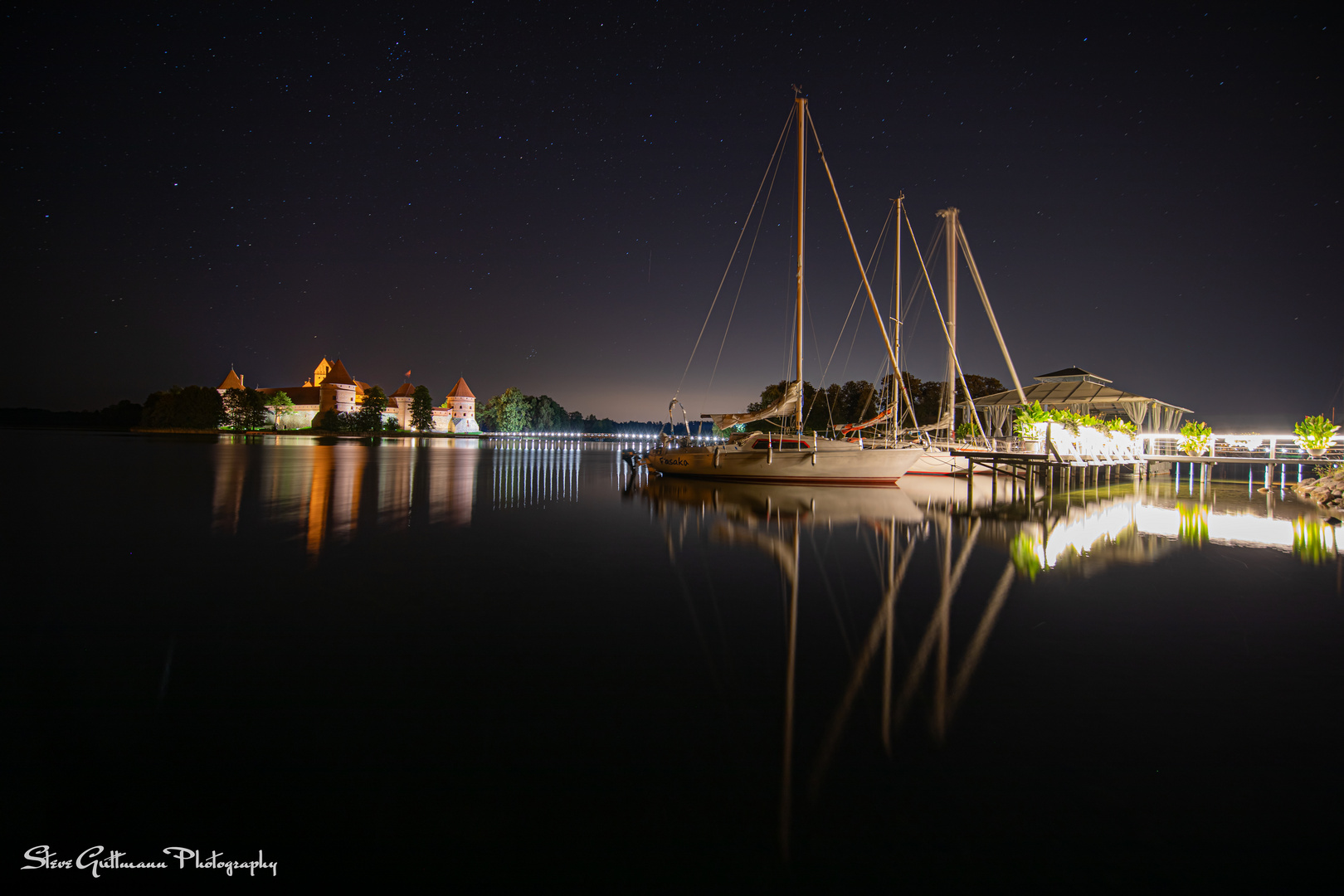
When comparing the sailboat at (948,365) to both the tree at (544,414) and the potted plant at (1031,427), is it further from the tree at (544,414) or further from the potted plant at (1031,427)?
the tree at (544,414)

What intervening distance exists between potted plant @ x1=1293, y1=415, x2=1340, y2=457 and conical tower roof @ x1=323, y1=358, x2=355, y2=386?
14463 cm

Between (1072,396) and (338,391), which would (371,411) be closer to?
(338,391)

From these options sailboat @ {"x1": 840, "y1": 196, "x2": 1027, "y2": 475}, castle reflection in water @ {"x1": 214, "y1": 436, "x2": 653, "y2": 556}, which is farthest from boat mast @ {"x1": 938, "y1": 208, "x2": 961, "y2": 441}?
castle reflection in water @ {"x1": 214, "y1": 436, "x2": 653, "y2": 556}

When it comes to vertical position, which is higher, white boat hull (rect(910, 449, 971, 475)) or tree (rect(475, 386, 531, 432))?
tree (rect(475, 386, 531, 432))

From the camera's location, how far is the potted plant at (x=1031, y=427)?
24.1m

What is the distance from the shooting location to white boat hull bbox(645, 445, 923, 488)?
23188 millimetres

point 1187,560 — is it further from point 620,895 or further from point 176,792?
point 176,792

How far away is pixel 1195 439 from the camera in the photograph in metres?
29.5

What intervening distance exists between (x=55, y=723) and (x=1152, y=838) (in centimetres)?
666

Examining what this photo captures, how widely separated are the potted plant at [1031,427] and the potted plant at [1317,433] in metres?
9.93

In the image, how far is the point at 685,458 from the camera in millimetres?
27031

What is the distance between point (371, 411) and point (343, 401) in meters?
19.4

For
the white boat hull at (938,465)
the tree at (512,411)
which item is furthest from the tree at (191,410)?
the white boat hull at (938,465)

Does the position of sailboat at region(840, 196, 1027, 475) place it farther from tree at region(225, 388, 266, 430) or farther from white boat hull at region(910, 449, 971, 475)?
tree at region(225, 388, 266, 430)
